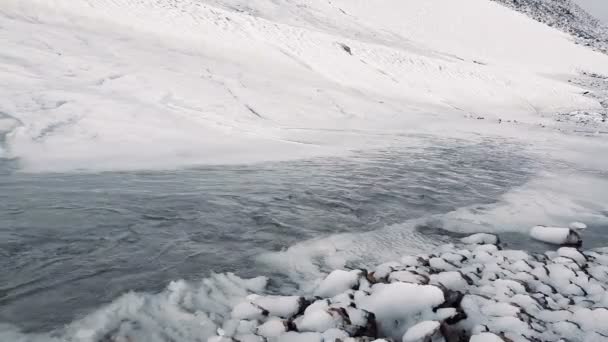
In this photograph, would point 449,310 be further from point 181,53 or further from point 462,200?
point 181,53

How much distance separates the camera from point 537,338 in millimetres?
2873

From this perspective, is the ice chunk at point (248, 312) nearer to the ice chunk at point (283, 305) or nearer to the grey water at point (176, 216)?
the ice chunk at point (283, 305)

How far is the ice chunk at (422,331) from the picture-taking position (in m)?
2.65

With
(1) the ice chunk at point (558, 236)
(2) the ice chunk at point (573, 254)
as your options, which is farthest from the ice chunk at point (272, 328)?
(1) the ice chunk at point (558, 236)

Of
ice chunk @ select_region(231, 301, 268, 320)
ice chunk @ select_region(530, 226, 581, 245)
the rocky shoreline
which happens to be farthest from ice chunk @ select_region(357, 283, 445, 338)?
ice chunk @ select_region(530, 226, 581, 245)

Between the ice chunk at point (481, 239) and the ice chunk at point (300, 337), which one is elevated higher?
the ice chunk at point (481, 239)

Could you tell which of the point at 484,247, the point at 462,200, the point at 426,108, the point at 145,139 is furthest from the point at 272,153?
the point at 426,108

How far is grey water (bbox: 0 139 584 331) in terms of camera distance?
330 cm

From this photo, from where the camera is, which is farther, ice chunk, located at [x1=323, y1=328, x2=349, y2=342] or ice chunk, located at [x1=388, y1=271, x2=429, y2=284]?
ice chunk, located at [x1=388, y1=271, x2=429, y2=284]

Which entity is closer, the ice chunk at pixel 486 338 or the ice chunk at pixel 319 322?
the ice chunk at pixel 486 338

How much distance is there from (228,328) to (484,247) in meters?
2.51

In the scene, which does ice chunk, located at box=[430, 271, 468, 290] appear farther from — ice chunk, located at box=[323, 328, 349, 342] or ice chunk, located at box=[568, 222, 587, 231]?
ice chunk, located at box=[568, 222, 587, 231]

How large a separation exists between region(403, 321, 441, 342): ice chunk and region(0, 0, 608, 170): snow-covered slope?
15.2ft

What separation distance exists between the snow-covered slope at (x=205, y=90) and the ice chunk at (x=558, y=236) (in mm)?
3958
